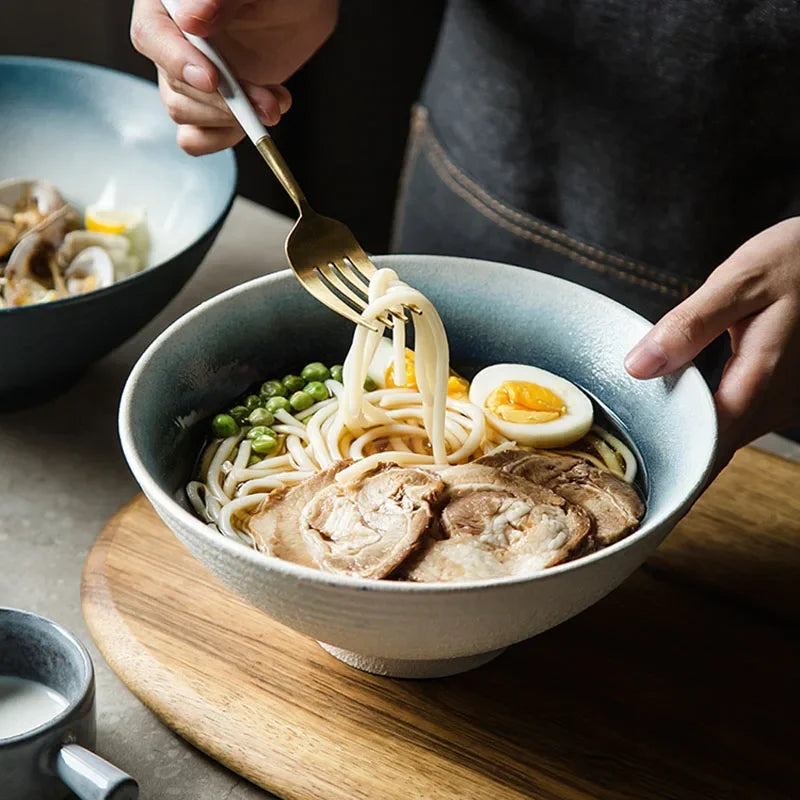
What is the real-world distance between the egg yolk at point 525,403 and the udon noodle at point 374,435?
32 mm

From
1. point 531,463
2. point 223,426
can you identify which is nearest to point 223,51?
point 223,426

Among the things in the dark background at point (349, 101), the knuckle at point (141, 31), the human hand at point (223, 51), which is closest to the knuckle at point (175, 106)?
the human hand at point (223, 51)

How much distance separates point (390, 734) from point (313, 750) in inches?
4.1

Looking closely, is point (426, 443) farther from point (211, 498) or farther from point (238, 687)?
point (238, 687)

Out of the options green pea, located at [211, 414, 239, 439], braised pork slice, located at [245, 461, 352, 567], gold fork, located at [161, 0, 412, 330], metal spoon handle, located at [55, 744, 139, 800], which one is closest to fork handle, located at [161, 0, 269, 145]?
gold fork, located at [161, 0, 412, 330]

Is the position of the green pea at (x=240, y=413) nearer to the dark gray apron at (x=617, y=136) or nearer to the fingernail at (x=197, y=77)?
the fingernail at (x=197, y=77)

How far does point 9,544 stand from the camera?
176 centimetres

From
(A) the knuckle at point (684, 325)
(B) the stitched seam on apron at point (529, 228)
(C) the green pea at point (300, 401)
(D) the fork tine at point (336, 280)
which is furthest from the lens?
(B) the stitched seam on apron at point (529, 228)

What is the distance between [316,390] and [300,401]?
4cm

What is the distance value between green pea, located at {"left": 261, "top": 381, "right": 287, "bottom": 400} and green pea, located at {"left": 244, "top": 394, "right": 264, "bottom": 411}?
0.4 inches

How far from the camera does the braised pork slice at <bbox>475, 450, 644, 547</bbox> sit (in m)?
1.49

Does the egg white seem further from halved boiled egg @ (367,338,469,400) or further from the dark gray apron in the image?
the dark gray apron

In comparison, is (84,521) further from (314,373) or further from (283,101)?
(283,101)

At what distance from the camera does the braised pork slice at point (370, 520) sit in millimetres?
1387
